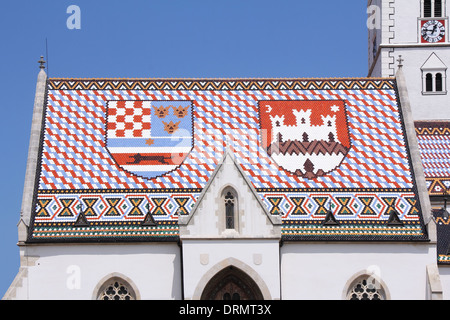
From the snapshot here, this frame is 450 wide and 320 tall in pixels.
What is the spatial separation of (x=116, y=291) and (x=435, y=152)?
19.7 meters

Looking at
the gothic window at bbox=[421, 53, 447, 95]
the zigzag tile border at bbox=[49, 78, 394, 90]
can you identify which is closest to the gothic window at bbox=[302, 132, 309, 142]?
the zigzag tile border at bbox=[49, 78, 394, 90]

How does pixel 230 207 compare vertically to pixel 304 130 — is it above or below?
below

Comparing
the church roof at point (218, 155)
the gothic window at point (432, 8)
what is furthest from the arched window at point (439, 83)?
the church roof at point (218, 155)

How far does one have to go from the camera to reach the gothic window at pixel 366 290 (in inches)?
1789

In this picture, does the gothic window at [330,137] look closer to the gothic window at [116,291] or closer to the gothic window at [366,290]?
the gothic window at [366,290]

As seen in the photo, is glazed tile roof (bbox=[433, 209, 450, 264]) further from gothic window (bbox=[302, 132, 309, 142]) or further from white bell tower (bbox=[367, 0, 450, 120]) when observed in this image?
white bell tower (bbox=[367, 0, 450, 120])

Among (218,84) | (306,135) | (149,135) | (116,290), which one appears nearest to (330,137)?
(306,135)

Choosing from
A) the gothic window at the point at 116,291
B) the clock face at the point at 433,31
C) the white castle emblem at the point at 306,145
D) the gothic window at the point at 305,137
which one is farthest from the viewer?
the clock face at the point at 433,31

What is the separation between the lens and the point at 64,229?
45.7m

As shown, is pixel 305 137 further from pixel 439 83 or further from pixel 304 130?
pixel 439 83

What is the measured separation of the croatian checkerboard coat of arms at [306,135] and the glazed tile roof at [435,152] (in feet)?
30.2

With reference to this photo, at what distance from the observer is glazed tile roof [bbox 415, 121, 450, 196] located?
189 feet

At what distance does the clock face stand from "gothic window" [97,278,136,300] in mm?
25804

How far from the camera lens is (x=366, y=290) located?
4556 cm
